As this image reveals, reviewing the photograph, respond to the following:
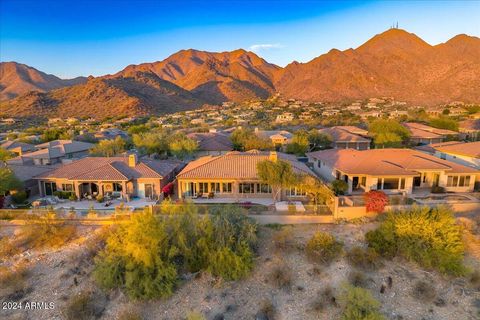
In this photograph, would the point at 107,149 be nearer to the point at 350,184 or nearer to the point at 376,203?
the point at 350,184

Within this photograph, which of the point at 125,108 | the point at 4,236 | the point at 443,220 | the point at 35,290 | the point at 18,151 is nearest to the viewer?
the point at 35,290

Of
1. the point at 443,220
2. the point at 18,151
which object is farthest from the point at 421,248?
the point at 18,151

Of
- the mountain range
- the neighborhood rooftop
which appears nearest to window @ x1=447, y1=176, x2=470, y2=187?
the neighborhood rooftop

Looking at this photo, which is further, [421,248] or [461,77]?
[461,77]

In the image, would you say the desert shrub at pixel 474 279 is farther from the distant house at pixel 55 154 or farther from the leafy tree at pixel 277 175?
the distant house at pixel 55 154

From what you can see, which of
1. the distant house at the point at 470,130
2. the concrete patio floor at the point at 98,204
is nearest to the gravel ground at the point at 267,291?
the concrete patio floor at the point at 98,204

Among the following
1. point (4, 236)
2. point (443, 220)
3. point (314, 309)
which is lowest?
point (314, 309)

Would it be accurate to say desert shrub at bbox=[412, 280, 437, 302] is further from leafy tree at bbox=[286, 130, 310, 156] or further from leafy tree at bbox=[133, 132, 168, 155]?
leafy tree at bbox=[133, 132, 168, 155]

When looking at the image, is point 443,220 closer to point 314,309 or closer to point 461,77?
point 314,309
